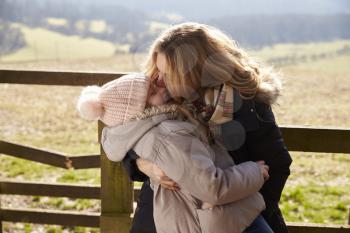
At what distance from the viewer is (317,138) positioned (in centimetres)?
252

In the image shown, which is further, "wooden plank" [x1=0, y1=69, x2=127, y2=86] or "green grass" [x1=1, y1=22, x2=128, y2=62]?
"green grass" [x1=1, y1=22, x2=128, y2=62]

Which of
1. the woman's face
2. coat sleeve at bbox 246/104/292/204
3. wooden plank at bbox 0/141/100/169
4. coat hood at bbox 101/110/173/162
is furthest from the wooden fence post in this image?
wooden plank at bbox 0/141/100/169

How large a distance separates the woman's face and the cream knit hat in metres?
0.06

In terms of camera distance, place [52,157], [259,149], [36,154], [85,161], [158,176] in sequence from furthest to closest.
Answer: [36,154]
[52,157]
[85,161]
[259,149]
[158,176]

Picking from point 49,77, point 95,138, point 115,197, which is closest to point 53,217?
point 49,77

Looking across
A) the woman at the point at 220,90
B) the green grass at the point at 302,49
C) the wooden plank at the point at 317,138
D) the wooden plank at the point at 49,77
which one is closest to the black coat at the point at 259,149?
the woman at the point at 220,90

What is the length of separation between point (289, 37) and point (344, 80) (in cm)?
2770

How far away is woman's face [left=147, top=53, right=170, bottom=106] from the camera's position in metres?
2.12

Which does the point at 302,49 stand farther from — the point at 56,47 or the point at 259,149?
the point at 259,149

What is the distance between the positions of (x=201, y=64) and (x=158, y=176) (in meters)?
0.52

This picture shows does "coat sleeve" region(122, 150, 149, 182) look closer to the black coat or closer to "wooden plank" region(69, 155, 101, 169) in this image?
the black coat

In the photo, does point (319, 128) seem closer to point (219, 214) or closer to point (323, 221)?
point (219, 214)

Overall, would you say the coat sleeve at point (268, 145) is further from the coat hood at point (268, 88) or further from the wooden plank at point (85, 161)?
the wooden plank at point (85, 161)

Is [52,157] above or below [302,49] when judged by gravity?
above
